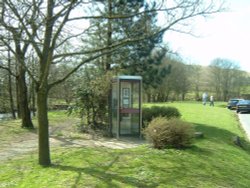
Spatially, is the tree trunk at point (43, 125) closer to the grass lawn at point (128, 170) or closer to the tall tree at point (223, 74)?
the grass lawn at point (128, 170)

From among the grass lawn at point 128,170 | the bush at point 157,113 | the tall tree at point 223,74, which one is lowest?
the grass lawn at point 128,170

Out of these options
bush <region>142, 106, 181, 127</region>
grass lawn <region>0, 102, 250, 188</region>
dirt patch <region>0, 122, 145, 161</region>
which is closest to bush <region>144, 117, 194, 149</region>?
grass lawn <region>0, 102, 250, 188</region>

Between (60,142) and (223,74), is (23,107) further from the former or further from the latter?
(223,74)

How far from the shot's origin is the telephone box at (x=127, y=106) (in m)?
16.8

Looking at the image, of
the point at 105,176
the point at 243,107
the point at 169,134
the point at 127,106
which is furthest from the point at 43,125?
the point at 243,107

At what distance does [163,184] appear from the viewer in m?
Answer: 8.25

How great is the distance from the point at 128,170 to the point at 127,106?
27.8 ft

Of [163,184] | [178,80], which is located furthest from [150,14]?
[178,80]

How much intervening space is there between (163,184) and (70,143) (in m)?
6.54

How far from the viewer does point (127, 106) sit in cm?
1752

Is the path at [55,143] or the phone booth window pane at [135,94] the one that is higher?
the phone booth window pane at [135,94]

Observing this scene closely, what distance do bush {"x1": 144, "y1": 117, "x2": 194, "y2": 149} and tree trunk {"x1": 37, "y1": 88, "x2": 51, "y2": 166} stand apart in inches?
142

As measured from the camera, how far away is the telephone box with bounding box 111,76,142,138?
1681 cm

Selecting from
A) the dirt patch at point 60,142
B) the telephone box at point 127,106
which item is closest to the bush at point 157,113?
the telephone box at point 127,106
